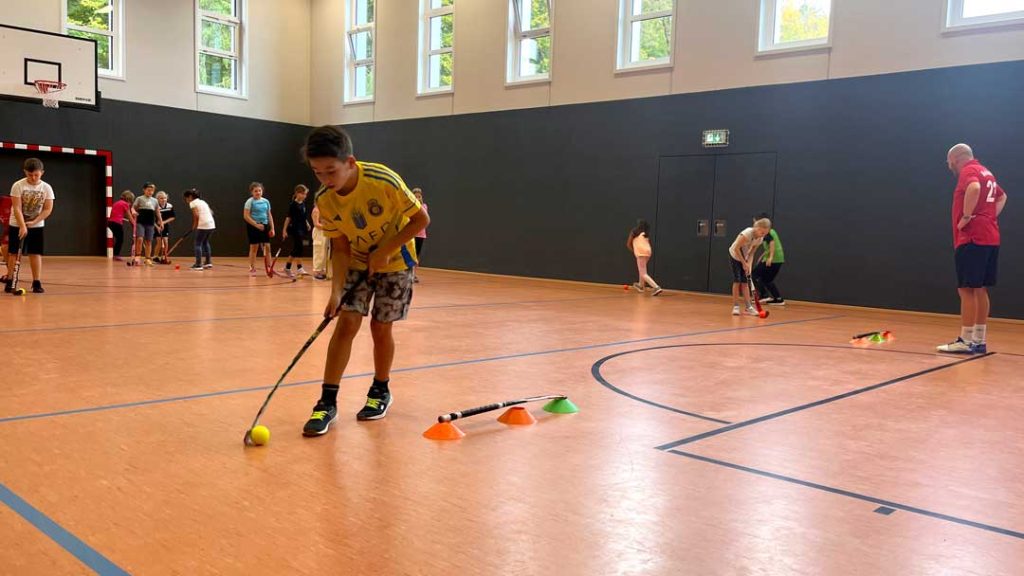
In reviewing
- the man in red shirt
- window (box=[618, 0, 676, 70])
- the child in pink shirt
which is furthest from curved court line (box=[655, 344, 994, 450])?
window (box=[618, 0, 676, 70])

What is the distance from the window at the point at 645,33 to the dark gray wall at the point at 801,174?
75 centimetres

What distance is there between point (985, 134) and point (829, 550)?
973cm

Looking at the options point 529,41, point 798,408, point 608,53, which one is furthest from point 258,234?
point 798,408

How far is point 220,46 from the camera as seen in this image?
18.0 metres

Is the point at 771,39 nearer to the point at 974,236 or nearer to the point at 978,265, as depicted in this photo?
the point at 974,236

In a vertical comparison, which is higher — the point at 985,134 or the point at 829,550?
the point at 985,134

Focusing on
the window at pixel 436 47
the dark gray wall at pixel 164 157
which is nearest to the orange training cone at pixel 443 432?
the window at pixel 436 47

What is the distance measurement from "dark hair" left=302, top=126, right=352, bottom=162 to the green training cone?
167 centimetres

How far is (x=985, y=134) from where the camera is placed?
10.1m

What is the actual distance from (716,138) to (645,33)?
7.94 ft

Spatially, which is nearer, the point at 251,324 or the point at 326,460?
the point at 326,460

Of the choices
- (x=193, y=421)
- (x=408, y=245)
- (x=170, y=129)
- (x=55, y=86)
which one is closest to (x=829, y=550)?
(x=408, y=245)

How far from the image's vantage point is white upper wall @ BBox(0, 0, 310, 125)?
16.3m

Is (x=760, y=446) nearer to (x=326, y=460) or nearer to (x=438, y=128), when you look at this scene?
(x=326, y=460)
